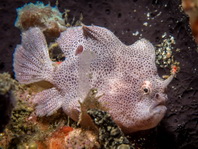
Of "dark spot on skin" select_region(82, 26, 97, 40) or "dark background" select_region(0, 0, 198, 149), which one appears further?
"dark background" select_region(0, 0, 198, 149)

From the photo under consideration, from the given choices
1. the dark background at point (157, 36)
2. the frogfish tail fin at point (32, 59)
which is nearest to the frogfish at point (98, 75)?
the frogfish tail fin at point (32, 59)

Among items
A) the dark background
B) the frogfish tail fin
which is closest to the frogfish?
the frogfish tail fin

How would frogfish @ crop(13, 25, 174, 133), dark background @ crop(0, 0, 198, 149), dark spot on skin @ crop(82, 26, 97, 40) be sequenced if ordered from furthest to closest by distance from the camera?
dark background @ crop(0, 0, 198, 149), dark spot on skin @ crop(82, 26, 97, 40), frogfish @ crop(13, 25, 174, 133)

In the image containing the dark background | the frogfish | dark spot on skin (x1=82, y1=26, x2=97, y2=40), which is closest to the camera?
the frogfish

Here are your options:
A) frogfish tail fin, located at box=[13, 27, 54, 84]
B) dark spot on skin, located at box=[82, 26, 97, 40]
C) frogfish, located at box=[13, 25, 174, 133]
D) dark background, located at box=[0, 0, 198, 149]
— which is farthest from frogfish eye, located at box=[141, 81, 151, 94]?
frogfish tail fin, located at box=[13, 27, 54, 84]

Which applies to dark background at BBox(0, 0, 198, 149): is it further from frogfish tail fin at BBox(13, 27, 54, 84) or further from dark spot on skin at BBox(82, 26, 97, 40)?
dark spot on skin at BBox(82, 26, 97, 40)

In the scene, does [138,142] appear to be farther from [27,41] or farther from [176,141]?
[27,41]

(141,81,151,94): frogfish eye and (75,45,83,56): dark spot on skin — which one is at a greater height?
(75,45,83,56): dark spot on skin

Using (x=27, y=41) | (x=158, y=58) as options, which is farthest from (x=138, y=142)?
(x=27, y=41)

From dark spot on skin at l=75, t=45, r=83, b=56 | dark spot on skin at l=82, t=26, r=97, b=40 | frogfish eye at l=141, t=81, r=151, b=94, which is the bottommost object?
frogfish eye at l=141, t=81, r=151, b=94
